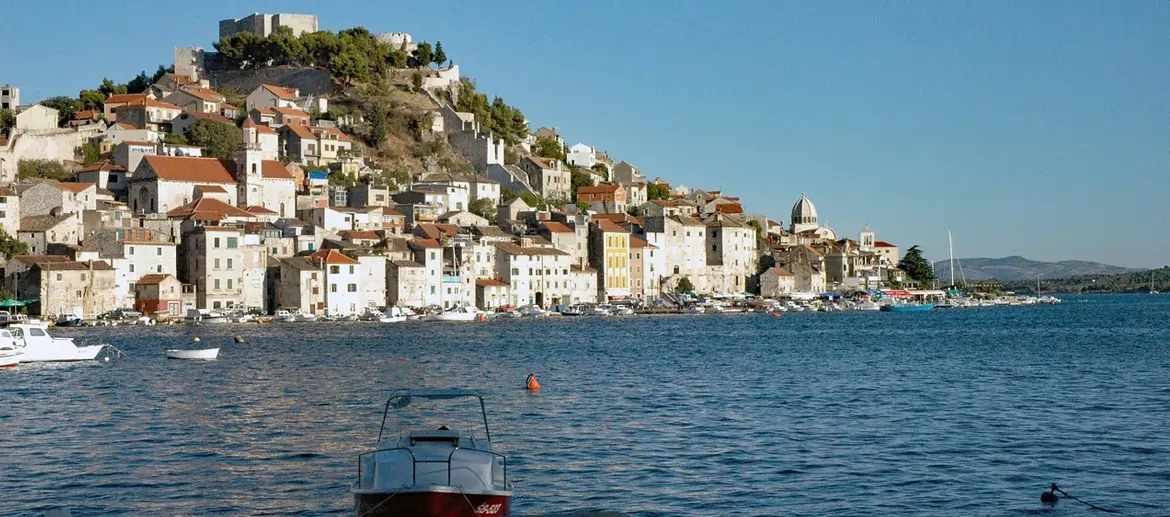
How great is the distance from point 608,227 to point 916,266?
55.8 m

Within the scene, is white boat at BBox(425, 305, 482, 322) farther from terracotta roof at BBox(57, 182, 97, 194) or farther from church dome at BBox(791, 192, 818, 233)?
church dome at BBox(791, 192, 818, 233)

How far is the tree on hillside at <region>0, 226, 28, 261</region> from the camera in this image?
7931cm

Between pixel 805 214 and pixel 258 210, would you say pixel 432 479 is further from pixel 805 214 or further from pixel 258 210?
pixel 805 214

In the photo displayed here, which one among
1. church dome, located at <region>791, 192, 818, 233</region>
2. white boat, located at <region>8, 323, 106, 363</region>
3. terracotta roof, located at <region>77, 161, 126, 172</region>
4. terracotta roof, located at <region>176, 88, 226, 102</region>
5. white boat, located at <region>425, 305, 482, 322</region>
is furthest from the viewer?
church dome, located at <region>791, 192, 818, 233</region>

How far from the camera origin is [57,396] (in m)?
34.6

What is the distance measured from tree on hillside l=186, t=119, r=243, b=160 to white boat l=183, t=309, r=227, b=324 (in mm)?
22000

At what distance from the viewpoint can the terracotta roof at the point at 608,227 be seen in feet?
353

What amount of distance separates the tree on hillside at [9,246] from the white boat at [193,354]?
1401 inches

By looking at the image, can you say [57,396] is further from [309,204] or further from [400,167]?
[400,167]

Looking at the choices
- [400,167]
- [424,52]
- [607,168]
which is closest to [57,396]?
[400,167]

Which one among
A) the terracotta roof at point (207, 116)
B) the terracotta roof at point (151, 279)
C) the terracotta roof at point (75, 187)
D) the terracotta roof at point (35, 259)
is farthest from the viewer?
the terracotta roof at point (207, 116)

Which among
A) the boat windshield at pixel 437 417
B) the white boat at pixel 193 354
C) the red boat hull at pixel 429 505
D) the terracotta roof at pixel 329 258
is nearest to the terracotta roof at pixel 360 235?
the terracotta roof at pixel 329 258

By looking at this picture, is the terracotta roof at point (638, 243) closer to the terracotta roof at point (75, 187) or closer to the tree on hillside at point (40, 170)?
the terracotta roof at point (75, 187)

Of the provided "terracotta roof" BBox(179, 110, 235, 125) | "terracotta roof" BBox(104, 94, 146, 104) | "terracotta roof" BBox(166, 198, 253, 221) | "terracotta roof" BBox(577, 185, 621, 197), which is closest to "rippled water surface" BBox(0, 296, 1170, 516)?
"terracotta roof" BBox(166, 198, 253, 221)
